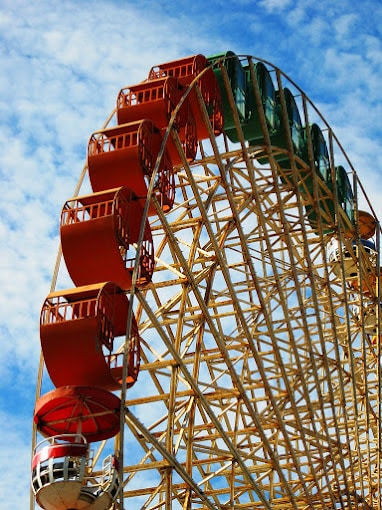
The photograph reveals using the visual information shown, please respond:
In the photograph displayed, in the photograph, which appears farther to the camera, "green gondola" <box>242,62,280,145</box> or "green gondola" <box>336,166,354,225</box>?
"green gondola" <box>336,166,354,225</box>

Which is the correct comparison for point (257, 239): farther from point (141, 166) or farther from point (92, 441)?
point (92, 441)

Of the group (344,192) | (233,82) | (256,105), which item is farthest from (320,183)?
(233,82)

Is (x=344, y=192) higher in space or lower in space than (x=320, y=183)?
higher

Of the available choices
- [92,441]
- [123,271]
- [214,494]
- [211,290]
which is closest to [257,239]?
[211,290]

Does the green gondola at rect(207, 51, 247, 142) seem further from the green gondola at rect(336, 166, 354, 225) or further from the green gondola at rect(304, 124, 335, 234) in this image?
the green gondola at rect(336, 166, 354, 225)

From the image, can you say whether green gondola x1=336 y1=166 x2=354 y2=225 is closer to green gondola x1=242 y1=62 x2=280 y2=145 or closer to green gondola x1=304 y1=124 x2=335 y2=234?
green gondola x1=304 y1=124 x2=335 y2=234

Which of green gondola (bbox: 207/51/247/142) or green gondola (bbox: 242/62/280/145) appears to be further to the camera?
green gondola (bbox: 242/62/280/145)

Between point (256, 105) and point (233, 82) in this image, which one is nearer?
point (233, 82)

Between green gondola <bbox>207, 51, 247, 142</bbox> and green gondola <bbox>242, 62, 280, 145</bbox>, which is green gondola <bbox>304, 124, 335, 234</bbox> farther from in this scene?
green gondola <bbox>207, 51, 247, 142</bbox>

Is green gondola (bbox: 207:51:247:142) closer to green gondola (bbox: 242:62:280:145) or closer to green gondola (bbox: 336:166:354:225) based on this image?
green gondola (bbox: 242:62:280:145)

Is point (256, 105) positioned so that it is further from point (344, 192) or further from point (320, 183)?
point (344, 192)

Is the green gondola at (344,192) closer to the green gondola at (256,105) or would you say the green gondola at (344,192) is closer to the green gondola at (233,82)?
the green gondola at (256,105)

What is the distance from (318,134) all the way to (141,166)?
9588 millimetres

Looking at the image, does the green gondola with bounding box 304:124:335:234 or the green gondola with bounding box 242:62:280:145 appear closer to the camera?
the green gondola with bounding box 242:62:280:145
